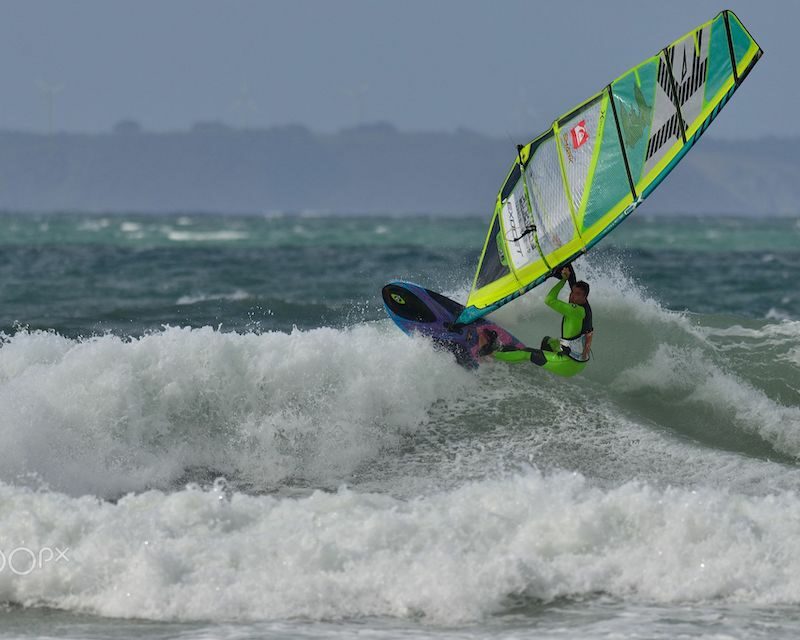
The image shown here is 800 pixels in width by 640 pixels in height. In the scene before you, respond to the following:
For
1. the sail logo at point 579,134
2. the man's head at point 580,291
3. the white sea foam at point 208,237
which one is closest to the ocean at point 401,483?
the man's head at point 580,291

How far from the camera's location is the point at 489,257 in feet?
35.0

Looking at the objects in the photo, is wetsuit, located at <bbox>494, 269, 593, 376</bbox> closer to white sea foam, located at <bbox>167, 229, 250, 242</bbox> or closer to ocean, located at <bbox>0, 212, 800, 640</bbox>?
ocean, located at <bbox>0, 212, 800, 640</bbox>

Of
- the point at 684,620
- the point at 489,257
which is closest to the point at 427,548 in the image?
the point at 684,620

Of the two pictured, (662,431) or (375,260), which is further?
(375,260)

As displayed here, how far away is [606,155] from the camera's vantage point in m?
10.0

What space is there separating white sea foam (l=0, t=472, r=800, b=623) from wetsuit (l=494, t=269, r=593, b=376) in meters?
2.67

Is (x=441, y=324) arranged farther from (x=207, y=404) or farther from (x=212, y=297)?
(x=212, y=297)

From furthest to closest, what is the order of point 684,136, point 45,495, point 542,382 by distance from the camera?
1. point 542,382
2. point 684,136
3. point 45,495

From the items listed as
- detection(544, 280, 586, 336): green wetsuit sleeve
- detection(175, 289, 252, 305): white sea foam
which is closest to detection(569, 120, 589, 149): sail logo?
detection(544, 280, 586, 336): green wetsuit sleeve

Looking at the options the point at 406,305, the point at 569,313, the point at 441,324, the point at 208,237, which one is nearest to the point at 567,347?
the point at 569,313

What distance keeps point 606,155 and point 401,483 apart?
10.8ft

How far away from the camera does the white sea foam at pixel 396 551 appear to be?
20.4ft

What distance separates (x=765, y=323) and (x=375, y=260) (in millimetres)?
19050

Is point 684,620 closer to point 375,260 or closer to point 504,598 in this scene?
point 504,598
